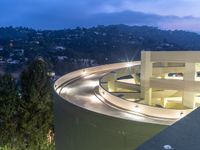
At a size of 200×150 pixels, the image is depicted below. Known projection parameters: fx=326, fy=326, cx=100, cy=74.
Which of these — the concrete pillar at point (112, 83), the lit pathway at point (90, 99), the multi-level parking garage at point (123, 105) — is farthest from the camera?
the concrete pillar at point (112, 83)

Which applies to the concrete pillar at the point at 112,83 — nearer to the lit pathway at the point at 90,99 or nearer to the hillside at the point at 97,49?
the lit pathway at the point at 90,99

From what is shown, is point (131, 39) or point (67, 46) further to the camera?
point (67, 46)

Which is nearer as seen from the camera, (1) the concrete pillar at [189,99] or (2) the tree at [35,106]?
(1) the concrete pillar at [189,99]

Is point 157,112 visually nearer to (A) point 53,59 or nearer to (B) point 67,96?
(B) point 67,96

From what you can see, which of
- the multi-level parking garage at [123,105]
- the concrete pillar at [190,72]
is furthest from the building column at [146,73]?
the concrete pillar at [190,72]

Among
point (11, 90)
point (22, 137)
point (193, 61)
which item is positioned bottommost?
point (22, 137)

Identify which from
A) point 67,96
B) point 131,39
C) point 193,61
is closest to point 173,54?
point 193,61

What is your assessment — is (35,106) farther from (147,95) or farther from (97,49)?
(97,49)

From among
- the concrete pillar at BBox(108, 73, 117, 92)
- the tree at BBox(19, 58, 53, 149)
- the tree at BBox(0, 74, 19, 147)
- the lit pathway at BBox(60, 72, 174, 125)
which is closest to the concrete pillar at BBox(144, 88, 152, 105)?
the lit pathway at BBox(60, 72, 174, 125)
